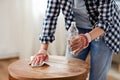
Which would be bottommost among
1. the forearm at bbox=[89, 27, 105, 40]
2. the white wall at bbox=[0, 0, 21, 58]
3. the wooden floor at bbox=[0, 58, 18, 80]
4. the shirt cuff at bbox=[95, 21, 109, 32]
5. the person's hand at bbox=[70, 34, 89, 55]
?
the wooden floor at bbox=[0, 58, 18, 80]

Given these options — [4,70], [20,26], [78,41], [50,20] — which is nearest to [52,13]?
[50,20]

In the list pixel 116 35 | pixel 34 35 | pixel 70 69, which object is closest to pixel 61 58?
pixel 70 69

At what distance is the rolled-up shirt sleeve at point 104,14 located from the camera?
1.12m

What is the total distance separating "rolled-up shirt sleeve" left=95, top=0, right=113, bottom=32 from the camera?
3.68 feet

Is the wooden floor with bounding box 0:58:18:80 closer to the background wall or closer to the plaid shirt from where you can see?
the background wall

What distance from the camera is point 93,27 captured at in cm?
121

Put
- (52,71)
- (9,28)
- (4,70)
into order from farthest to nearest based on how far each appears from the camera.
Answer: (9,28) → (4,70) → (52,71)

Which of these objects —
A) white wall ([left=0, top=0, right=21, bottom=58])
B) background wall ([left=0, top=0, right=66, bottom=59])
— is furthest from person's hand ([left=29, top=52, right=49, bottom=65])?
white wall ([left=0, top=0, right=21, bottom=58])

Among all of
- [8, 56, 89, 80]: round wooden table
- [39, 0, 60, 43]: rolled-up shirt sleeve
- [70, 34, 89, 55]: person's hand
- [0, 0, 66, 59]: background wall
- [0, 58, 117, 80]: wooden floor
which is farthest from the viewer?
[0, 0, 66, 59]: background wall

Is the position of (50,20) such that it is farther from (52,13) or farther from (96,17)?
(96,17)

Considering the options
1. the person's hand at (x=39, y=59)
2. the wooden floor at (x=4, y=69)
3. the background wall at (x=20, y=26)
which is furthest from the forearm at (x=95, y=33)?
the background wall at (x=20, y=26)

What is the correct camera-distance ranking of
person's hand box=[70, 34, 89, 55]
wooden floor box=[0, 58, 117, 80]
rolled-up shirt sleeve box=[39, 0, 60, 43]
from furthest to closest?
1. wooden floor box=[0, 58, 117, 80]
2. rolled-up shirt sleeve box=[39, 0, 60, 43]
3. person's hand box=[70, 34, 89, 55]

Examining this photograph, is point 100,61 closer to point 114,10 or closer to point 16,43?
point 114,10

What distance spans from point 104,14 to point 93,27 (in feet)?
0.35
